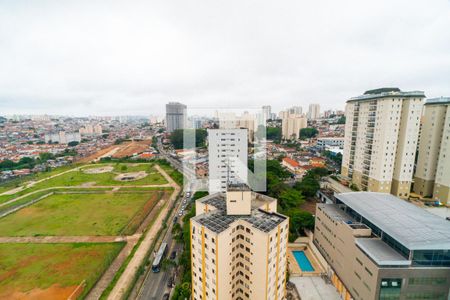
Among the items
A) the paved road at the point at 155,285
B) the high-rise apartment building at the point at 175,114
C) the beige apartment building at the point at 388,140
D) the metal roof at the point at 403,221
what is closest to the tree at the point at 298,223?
the metal roof at the point at 403,221

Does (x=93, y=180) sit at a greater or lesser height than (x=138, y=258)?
greater

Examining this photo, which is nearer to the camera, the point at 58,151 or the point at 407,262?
the point at 407,262

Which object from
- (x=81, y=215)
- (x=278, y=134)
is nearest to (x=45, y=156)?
(x=81, y=215)

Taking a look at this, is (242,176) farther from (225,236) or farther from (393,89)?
(393,89)

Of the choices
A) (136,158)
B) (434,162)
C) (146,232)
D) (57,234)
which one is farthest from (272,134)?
(57,234)

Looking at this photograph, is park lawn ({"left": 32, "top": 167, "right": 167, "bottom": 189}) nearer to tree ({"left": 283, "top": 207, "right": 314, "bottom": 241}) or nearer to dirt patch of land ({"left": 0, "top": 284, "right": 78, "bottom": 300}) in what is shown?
dirt patch of land ({"left": 0, "top": 284, "right": 78, "bottom": 300})

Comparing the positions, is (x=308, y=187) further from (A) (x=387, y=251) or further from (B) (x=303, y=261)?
(A) (x=387, y=251)

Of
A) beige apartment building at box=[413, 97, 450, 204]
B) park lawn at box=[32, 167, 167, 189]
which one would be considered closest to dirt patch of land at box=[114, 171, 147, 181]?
park lawn at box=[32, 167, 167, 189]
